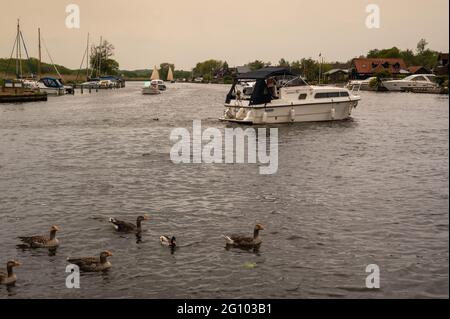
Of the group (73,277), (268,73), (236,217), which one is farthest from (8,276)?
(268,73)

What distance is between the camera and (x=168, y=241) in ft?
59.8

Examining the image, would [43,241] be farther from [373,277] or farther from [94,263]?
[373,277]

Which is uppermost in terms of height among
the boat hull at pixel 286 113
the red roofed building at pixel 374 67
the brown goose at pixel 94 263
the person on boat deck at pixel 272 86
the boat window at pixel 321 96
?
the red roofed building at pixel 374 67

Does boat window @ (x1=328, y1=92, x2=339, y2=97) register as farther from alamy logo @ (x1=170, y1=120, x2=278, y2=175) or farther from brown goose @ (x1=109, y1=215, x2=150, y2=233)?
brown goose @ (x1=109, y1=215, x2=150, y2=233)

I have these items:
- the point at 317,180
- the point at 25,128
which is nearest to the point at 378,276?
the point at 317,180

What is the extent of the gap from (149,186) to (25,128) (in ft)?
107

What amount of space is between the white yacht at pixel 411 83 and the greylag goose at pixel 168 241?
398 ft

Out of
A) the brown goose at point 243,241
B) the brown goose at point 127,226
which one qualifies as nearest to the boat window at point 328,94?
the brown goose at point 127,226

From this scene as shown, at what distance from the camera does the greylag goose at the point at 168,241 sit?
59.6 ft

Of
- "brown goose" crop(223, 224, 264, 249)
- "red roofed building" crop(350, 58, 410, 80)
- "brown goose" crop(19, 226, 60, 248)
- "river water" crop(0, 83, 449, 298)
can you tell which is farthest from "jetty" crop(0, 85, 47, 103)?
"red roofed building" crop(350, 58, 410, 80)

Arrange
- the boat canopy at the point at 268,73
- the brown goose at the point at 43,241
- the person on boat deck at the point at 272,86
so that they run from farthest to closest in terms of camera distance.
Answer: the boat canopy at the point at 268,73
the person on boat deck at the point at 272,86
the brown goose at the point at 43,241

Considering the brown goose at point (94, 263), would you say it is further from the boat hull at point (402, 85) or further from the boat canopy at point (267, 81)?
the boat hull at point (402, 85)

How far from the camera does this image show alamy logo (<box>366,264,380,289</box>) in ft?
49.6
